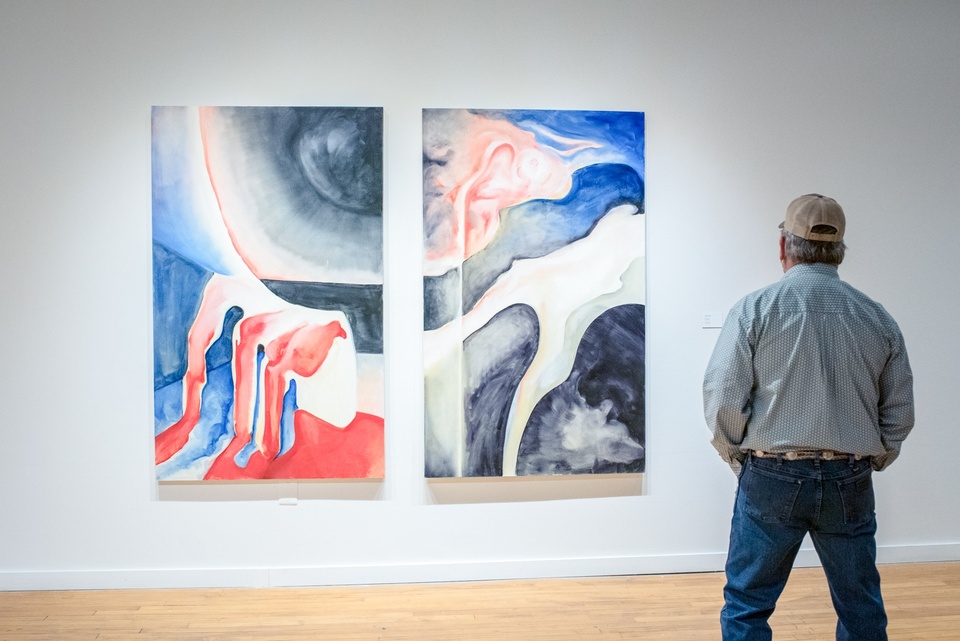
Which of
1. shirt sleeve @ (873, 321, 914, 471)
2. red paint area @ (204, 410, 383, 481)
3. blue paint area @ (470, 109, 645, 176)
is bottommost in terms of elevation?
red paint area @ (204, 410, 383, 481)

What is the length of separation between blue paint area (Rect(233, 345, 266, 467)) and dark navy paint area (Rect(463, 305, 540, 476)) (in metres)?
0.88

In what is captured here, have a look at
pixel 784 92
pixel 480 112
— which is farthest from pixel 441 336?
pixel 784 92

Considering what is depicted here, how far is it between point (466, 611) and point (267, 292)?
156cm

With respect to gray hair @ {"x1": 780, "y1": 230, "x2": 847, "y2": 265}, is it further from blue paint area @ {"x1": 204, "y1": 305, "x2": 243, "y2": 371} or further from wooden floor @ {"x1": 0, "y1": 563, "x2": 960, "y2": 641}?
blue paint area @ {"x1": 204, "y1": 305, "x2": 243, "y2": 371}

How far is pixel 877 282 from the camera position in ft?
11.7

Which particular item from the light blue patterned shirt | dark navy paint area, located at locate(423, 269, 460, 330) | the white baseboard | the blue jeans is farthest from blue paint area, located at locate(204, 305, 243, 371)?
the blue jeans

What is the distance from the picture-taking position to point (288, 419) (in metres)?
3.28

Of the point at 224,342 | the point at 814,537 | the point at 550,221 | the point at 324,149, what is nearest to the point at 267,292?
the point at 224,342

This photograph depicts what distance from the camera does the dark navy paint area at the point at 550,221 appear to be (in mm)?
3311

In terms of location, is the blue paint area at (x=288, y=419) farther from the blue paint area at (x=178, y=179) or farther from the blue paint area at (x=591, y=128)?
the blue paint area at (x=591, y=128)

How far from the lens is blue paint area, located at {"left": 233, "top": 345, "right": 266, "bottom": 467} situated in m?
3.27

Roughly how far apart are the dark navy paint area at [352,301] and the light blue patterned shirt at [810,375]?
158cm

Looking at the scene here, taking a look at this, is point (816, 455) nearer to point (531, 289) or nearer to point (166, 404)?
point (531, 289)

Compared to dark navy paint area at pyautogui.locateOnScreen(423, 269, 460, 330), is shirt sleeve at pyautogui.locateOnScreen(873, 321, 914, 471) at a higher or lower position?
lower
